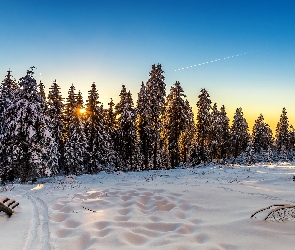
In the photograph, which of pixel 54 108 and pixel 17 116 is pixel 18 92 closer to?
pixel 17 116

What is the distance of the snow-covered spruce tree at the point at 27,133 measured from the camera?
22172mm

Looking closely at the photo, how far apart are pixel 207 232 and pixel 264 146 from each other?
7867cm

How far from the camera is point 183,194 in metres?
10.3

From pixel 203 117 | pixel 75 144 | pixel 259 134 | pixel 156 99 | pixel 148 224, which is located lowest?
pixel 148 224

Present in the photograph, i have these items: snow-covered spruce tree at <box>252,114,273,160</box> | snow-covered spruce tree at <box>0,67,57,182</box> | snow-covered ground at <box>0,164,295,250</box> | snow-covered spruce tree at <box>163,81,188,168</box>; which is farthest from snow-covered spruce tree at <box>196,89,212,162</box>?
snow-covered ground at <box>0,164,295,250</box>

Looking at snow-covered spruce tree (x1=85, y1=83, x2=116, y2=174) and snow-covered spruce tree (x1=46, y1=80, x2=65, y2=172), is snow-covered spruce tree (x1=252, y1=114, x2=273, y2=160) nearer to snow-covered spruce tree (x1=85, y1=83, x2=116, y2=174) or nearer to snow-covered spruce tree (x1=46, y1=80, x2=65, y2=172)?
snow-covered spruce tree (x1=85, y1=83, x2=116, y2=174)

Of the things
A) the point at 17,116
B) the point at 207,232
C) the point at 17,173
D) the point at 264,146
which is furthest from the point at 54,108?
the point at 264,146

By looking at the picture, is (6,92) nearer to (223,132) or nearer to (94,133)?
(94,133)

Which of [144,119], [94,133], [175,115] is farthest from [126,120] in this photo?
[175,115]

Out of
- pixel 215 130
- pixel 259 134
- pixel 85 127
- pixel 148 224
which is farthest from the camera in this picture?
pixel 259 134

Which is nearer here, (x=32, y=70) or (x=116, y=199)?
(x=116, y=199)

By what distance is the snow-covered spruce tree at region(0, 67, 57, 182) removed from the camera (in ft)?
→ 72.7

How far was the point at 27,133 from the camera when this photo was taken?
22.3 metres

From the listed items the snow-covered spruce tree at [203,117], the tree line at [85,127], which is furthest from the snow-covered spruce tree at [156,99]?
the snow-covered spruce tree at [203,117]
